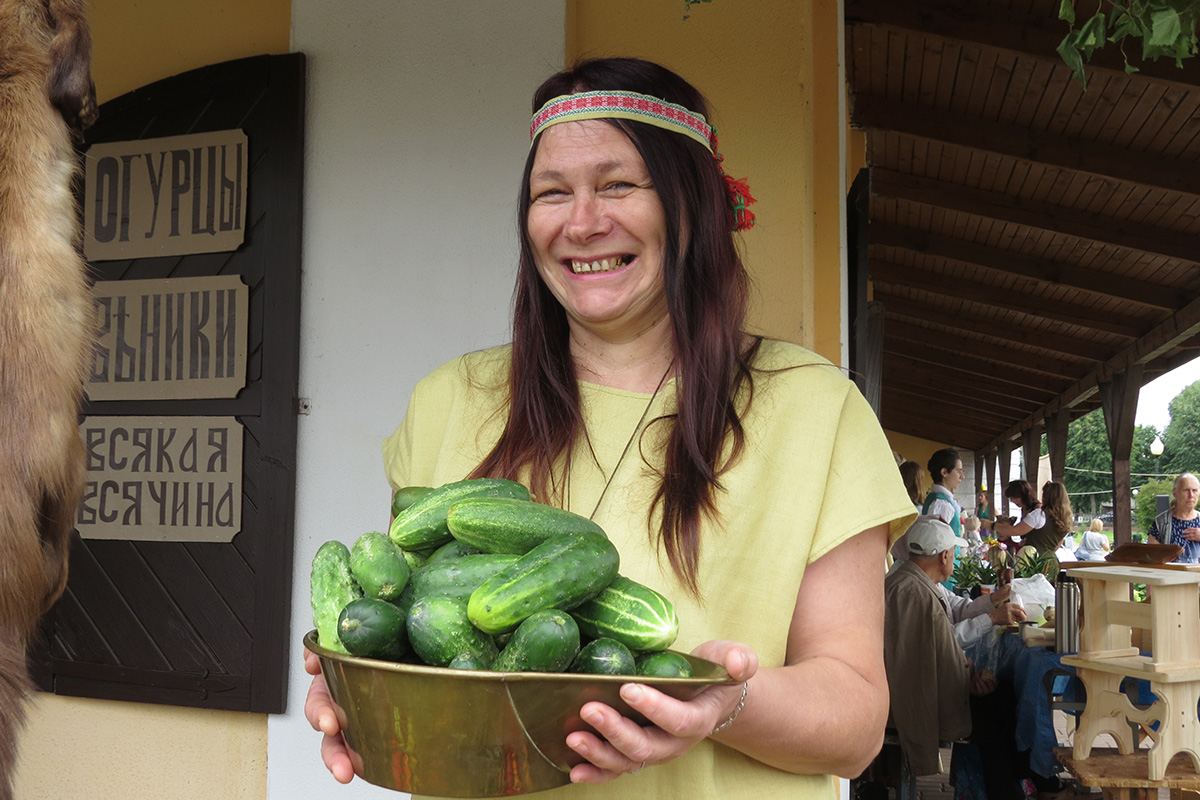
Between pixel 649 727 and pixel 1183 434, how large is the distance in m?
71.1

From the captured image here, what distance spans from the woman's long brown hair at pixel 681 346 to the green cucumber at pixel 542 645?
544mm

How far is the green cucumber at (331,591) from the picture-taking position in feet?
4.23

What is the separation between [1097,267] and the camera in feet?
31.8

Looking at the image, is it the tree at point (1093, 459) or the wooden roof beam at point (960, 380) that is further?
the tree at point (1093, 459)

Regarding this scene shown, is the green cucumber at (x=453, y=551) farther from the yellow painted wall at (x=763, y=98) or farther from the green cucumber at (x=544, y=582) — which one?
the yellow painted wall at (x=763, y=98)

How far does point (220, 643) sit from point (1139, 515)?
50.4 m

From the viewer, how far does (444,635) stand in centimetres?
117

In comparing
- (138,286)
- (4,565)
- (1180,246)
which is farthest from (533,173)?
(1180,246)

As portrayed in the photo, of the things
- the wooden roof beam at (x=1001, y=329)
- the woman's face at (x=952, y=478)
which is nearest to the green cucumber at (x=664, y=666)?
the woman's face at (x=952, y=478)

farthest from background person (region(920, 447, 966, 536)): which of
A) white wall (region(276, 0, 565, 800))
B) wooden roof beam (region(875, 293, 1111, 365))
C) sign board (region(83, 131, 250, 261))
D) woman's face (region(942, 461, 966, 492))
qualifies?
sign board (region(83, 131, 250, 261))

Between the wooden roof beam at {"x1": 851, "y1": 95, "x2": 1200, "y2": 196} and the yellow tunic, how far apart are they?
225 inches

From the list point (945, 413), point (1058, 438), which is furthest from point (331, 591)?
point (945, 413)

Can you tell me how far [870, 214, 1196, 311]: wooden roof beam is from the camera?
9734 millimetres

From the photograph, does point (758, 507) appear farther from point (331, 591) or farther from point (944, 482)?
point (944, 482)
